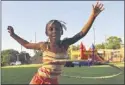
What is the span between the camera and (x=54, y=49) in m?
3.18

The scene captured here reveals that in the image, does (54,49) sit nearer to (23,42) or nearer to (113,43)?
(23,42)

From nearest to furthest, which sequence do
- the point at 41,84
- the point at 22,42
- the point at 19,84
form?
the point at 41,84
the point at 22,42
the point at 19,84

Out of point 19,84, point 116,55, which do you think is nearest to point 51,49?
point 19,84

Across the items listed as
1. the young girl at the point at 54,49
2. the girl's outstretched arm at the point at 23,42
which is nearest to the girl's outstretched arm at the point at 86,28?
the young girl at the point at 54,49

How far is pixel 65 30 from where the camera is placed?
3273 mm

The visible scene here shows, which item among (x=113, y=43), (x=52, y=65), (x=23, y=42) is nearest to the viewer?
(x=52, y=65)

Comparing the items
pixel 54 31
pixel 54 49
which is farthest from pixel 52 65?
pixel 54 31

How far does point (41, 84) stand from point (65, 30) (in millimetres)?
533

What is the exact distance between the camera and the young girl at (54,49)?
313 cm

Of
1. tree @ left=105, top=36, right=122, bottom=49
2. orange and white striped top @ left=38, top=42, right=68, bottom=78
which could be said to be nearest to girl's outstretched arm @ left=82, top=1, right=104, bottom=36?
orange and white striped top @ left=38, top=42, right=68, bottom=78

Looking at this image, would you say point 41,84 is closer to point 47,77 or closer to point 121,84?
point 47,77

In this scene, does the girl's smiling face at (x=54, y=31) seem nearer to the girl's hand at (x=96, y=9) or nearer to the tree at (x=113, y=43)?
the girl's hand at (x=96, y=9)

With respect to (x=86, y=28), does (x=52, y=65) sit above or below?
below

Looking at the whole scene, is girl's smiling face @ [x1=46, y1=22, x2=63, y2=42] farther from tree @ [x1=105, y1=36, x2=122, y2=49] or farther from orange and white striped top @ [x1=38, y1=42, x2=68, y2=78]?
tree @ [x1=105, y1=36, x2=122, y2=49]
